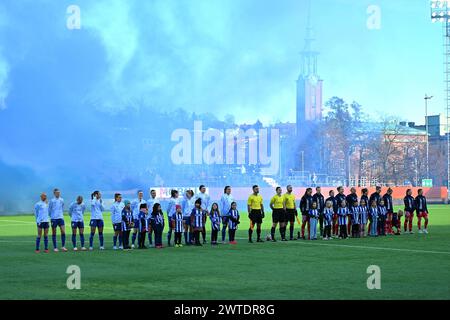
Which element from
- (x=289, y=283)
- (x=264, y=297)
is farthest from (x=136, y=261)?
(x=264, y=297)

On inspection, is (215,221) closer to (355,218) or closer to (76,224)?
(76,224)

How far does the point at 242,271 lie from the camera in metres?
→ 16.0

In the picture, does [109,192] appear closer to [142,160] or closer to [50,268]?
[142,160]

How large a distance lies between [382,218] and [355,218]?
1447mm

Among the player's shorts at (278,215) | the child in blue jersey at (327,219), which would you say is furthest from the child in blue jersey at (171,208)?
the child in blue jersey at (327,219)

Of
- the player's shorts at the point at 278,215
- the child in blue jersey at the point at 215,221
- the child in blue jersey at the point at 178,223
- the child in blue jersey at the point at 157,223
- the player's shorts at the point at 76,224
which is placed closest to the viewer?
the player's shorts at the point at 76,224

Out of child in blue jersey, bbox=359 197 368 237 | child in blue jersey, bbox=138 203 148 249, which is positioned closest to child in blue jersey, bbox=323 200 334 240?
child in blue jersey, bbox=359 197 368 237

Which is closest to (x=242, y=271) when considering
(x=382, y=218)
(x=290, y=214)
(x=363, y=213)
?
(x=290, y=214)

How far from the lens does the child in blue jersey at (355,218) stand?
25812 millimetres

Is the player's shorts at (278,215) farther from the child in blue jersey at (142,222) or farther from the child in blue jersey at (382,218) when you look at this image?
the child in blue jersey at (142,222)

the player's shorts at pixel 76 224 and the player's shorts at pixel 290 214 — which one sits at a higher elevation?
the player's shorts at pixel 290 214

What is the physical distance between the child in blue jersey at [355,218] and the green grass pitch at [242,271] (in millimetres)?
1743

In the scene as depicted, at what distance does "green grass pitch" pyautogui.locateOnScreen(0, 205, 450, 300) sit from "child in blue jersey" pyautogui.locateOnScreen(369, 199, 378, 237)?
99.8 inches
